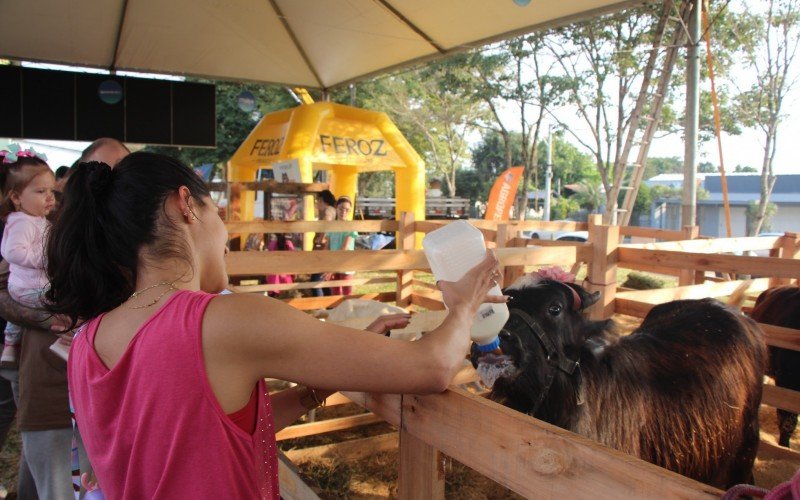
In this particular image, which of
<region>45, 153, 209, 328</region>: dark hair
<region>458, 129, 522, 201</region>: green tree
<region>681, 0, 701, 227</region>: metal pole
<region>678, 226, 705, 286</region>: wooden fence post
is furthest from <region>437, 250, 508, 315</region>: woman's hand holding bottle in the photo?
<region>458, 129, 522, 201</region>: green tree

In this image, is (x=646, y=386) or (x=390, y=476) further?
(x=390, y=476)

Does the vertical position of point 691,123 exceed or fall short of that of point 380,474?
it exceeds it

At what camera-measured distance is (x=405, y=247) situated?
20.2 feet

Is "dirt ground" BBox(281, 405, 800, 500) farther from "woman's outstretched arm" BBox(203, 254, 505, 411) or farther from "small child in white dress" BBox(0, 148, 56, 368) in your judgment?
"woman's outstretched arm" BBox(203, 254, 505, 411)

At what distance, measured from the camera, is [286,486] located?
7.32 ft

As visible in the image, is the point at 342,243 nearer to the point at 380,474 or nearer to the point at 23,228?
the point at 380,474

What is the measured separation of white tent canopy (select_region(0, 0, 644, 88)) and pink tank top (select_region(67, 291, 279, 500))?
5711mm

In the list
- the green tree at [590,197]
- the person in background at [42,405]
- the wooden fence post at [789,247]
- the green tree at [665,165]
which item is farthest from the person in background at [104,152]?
the green tree at [665,165]

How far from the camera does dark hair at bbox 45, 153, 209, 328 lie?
1155 millimetres

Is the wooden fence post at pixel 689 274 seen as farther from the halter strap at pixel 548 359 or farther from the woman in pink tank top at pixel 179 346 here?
the woman in pink tank top at pixel 179 346

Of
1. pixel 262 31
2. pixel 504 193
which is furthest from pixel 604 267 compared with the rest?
pixel 504 193


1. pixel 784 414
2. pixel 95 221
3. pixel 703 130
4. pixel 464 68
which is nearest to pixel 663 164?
pixel 703 130

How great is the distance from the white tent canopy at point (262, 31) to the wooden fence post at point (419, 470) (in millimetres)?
5394

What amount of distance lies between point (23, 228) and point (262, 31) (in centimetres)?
671
